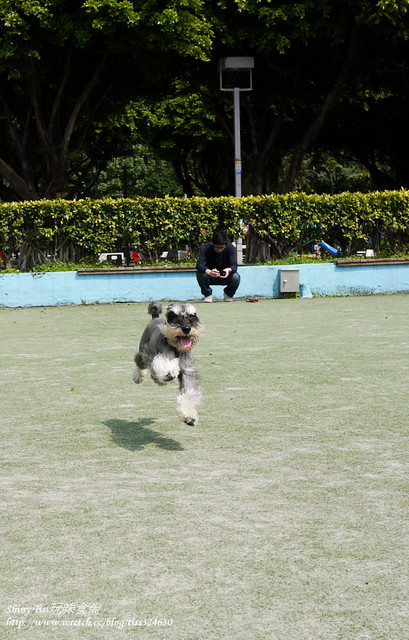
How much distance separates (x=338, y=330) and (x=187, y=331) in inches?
331

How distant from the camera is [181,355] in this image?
Result: 23.0 feet

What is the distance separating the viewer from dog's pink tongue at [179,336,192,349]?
266 inches

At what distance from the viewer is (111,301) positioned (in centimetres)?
2225

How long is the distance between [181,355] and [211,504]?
203cm

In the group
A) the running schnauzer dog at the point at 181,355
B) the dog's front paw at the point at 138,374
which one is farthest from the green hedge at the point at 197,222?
the running schnauzer dog at the point at 181,355

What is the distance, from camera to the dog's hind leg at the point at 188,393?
6.62 metres

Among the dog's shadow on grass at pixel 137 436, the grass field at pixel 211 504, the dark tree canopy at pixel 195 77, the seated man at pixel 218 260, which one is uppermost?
the dark tree canopy at pixel 195 77

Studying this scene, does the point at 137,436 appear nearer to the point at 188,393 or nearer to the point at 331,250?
the point at 188,393

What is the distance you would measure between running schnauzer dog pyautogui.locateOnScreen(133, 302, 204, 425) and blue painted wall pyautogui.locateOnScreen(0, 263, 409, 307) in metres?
14.9

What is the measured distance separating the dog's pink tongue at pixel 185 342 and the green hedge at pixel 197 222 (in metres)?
16.3

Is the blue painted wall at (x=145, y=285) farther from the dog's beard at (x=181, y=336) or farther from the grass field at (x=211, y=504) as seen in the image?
the dog's beard at (x=181, y=336)

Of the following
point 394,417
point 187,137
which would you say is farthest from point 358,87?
point 394,417

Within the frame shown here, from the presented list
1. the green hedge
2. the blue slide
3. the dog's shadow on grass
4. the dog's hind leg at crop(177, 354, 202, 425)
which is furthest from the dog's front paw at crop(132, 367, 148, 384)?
the blue slide

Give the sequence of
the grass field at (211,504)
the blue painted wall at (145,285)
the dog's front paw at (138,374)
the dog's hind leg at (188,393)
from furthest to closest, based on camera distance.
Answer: the blue painted wall at (145,285), the dog's front paw at (138,374), the dog's hind leg at (188,393), the grass field at (211,504)
